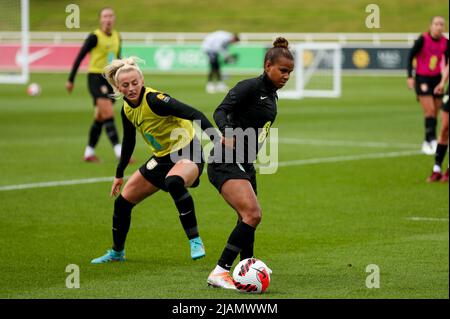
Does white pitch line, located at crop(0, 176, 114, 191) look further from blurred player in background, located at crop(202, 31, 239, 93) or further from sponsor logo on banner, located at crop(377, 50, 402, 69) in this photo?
sponsor logo on banner, located at crop(377, 50, 402, 69)

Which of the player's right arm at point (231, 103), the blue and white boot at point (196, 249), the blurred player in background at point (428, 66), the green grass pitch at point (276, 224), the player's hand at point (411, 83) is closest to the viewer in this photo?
the player's right arm at point (231, 103)

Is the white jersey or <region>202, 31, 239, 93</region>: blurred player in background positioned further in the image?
the white jersey

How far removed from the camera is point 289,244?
1102cm

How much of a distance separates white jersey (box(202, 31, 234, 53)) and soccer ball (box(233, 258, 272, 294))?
30.2m

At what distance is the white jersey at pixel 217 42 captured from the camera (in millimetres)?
38594

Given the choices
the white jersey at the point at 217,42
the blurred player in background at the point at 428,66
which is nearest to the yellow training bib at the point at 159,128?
the blurred player in background at the point at 428,66

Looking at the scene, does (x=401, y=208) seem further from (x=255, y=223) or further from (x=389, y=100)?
(x=389, y=100)

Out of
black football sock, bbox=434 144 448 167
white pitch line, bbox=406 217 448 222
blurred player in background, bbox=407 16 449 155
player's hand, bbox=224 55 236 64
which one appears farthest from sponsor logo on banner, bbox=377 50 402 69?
white pitch line, bbox=406 217 448 222

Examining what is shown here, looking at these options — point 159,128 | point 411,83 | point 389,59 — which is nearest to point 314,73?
point 389,59

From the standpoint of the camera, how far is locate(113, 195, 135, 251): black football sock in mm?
9961

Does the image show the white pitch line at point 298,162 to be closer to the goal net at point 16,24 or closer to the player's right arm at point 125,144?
the player's right arm at point 125,144

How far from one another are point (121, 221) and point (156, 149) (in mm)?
766

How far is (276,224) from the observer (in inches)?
488

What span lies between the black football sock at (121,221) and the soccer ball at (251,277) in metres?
1.68
